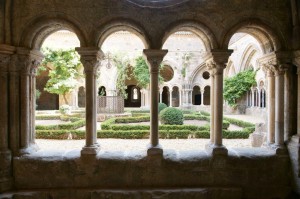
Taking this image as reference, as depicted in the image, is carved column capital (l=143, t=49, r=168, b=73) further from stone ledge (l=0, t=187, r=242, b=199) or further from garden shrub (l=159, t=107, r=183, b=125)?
garden shrub (l=159, t=107, r=183, b=125)

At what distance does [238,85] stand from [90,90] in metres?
16.3

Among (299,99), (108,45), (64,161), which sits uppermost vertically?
(108,45)

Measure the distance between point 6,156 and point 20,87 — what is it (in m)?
1.23

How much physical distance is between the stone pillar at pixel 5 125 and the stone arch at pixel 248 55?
17.0m

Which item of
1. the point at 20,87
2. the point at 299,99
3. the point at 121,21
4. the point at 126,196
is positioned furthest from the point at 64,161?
the point at 299,99

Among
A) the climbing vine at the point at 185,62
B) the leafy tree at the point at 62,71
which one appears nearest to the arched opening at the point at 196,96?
the climbing vine at the point at 185,62

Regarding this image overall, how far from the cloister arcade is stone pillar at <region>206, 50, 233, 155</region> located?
18 mm

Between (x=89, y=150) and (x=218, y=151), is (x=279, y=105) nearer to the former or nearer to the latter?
(x=218, y=151)

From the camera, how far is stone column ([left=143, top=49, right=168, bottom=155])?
445 centimetres

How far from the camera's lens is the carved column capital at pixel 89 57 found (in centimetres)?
438

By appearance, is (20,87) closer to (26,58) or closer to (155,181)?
(26,58)

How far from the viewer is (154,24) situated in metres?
4.48

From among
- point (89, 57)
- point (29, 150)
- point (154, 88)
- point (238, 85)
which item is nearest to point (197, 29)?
point (154, 88)

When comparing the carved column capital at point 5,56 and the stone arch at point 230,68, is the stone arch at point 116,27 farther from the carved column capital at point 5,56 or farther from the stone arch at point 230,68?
the stone arch at point 230,68
